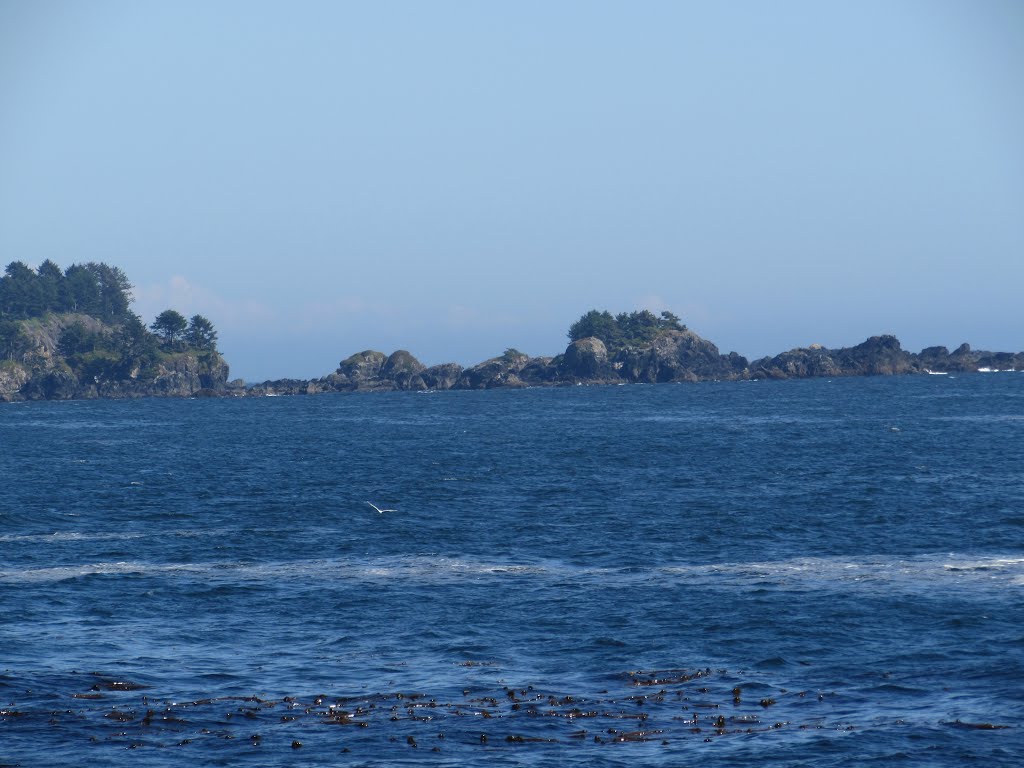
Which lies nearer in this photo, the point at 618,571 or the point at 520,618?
the point at 520,618

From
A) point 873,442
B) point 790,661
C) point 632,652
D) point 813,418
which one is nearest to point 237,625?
point 632,652

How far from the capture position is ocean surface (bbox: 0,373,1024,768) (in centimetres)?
3128

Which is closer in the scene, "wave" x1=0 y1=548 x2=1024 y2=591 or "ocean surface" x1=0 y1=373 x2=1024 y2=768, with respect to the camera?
"ocean surface" x1=0 y1=373 x2=1024 y2=768

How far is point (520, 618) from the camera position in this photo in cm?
4466

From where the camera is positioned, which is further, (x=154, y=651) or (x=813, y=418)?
(x=813, y=418)

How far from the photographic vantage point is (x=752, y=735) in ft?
102

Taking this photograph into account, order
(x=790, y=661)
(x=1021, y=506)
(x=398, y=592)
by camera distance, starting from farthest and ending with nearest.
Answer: (x=1021, y=506)
(x=398, y=592)
(x=790, y=661)

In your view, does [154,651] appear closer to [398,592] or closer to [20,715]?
[20,715]

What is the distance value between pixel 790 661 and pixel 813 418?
13002 cm

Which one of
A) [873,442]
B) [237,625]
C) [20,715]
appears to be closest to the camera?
[20,715]

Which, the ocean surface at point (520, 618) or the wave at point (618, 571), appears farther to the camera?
the wave at point (618, 571)

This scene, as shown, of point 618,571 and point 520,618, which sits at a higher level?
point 618,571

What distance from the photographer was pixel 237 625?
145 ft

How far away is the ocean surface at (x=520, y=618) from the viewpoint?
3128 cm
